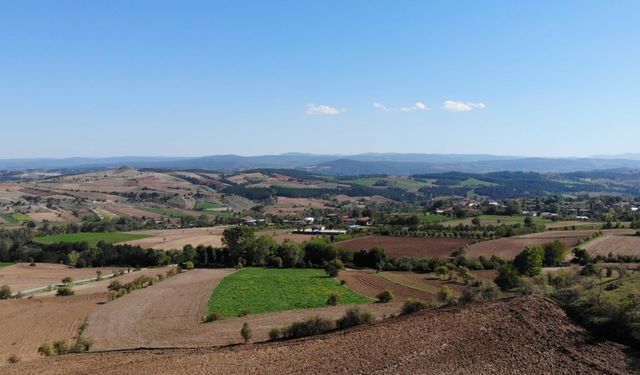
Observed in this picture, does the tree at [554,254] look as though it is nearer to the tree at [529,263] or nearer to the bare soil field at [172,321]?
the tree at [529,263]

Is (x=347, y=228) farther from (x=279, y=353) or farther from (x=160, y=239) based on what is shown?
(x=279, y=353)

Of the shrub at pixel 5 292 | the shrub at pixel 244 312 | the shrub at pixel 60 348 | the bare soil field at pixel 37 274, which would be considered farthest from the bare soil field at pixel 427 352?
the bare soil field at pixel 37 274

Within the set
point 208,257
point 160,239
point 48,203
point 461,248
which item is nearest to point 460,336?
point 461,248

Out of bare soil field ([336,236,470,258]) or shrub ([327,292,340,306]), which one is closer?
shrub ([327,292,340,306])

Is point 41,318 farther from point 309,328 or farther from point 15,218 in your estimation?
point 15,218

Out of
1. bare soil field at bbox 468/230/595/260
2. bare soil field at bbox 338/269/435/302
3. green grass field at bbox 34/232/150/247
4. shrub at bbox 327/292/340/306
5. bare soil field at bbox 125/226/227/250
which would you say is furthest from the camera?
green grass field at bbox 34/232/150/247

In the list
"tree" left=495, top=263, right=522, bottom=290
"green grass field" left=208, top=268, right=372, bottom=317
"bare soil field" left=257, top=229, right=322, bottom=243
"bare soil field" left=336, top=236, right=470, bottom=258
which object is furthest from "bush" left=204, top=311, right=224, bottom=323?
"bare soil field" left=257, top=229, right=322, bottom=243

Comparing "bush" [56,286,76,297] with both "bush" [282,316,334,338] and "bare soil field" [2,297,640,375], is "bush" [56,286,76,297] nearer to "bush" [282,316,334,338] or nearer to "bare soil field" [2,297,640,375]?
"bare soil field" [2,297,640,375]

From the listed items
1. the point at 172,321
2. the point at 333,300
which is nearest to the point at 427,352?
the point at 333,300

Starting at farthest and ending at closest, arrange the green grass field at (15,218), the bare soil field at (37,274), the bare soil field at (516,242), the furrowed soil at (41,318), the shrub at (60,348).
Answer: the green grass field at (15,218) < the bare soil field at (516,242) < the bare soil field at (37,274) < the furrowed soil at (41,318) < the shrub at (60,348)
